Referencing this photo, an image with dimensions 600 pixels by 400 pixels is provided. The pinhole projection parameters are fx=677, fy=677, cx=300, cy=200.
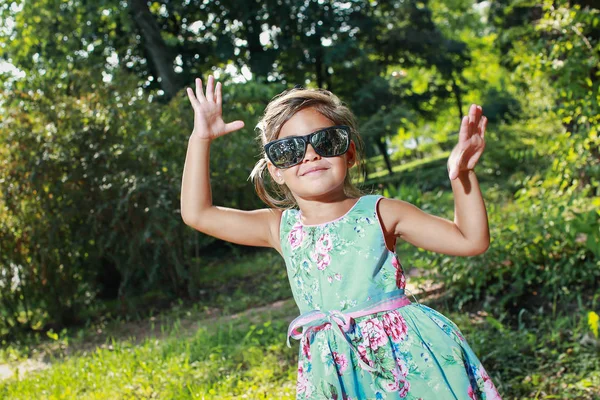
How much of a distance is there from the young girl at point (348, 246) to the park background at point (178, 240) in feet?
2.23

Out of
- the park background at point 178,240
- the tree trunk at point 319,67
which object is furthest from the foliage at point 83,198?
the tree trunk at point 319,67

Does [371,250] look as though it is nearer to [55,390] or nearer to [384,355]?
[384,355]

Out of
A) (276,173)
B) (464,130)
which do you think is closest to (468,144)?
(464,130)

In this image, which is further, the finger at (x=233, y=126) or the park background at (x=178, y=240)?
the park background at (x=178, y=240)

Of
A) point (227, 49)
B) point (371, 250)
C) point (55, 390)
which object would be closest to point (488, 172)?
point (227, 49)

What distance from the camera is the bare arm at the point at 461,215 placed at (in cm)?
200

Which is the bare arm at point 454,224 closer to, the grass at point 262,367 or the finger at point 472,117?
the finger at point 472,117

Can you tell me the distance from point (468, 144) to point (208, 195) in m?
0.91

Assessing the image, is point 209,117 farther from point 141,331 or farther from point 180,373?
point 141,331

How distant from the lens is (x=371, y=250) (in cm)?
215

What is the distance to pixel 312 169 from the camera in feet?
7.28

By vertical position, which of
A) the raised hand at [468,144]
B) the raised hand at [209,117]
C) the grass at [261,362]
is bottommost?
the grass at [261,362]

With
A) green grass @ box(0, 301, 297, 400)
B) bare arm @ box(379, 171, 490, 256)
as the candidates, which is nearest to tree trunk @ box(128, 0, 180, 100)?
green grass @ box(0, 301, 297, 400)

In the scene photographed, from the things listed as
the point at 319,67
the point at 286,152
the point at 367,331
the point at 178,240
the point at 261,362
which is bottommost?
the point at 261,362
